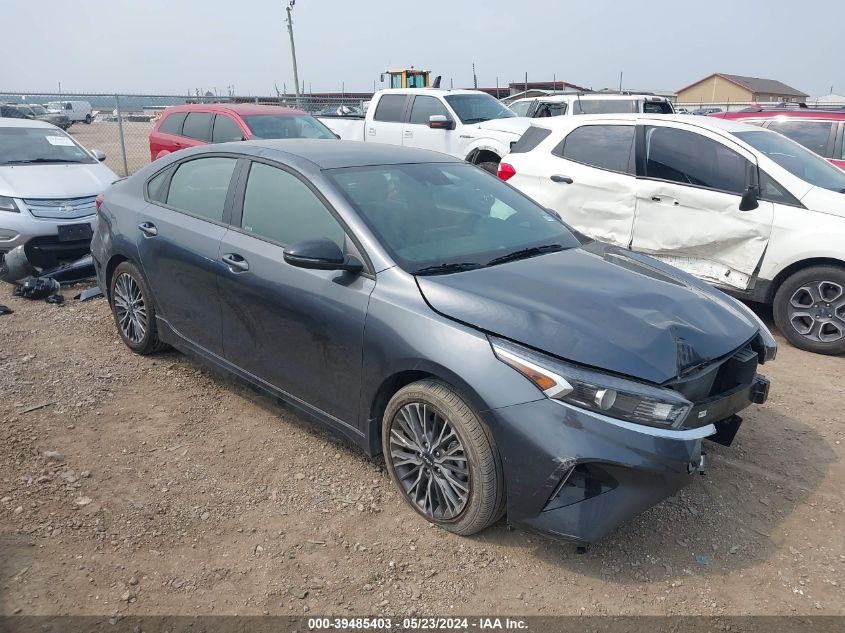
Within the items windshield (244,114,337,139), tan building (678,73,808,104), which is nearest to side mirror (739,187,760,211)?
windshield (244,114,337,139)

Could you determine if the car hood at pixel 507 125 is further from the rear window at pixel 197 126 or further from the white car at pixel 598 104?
the rear window at pixel 197 126

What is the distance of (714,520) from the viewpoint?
10.4 feet

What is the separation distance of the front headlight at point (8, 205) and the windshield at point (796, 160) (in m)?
7.20

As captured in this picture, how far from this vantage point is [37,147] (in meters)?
8.20

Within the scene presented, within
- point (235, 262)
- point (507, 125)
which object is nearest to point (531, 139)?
point (507, 125)

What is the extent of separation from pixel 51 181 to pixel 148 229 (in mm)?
3915

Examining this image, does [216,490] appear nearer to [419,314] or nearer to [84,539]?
[84,539]

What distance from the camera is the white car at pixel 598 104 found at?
42.2ft

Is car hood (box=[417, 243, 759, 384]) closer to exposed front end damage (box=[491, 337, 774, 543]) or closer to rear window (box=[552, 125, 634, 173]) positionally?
exposed front end damage (box=[491, 337, 774, 543])

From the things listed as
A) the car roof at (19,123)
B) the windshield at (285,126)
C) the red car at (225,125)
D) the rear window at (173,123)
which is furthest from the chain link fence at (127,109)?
the car roof at (19,123)

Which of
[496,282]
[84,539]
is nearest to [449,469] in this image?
[496,282]

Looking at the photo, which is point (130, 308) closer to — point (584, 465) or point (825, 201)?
point (584, 465)

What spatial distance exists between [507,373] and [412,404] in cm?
53

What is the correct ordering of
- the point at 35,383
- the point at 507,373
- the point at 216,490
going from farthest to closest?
1. the point at 35,383
2. the point at 216,490
3. the point at 507,373
